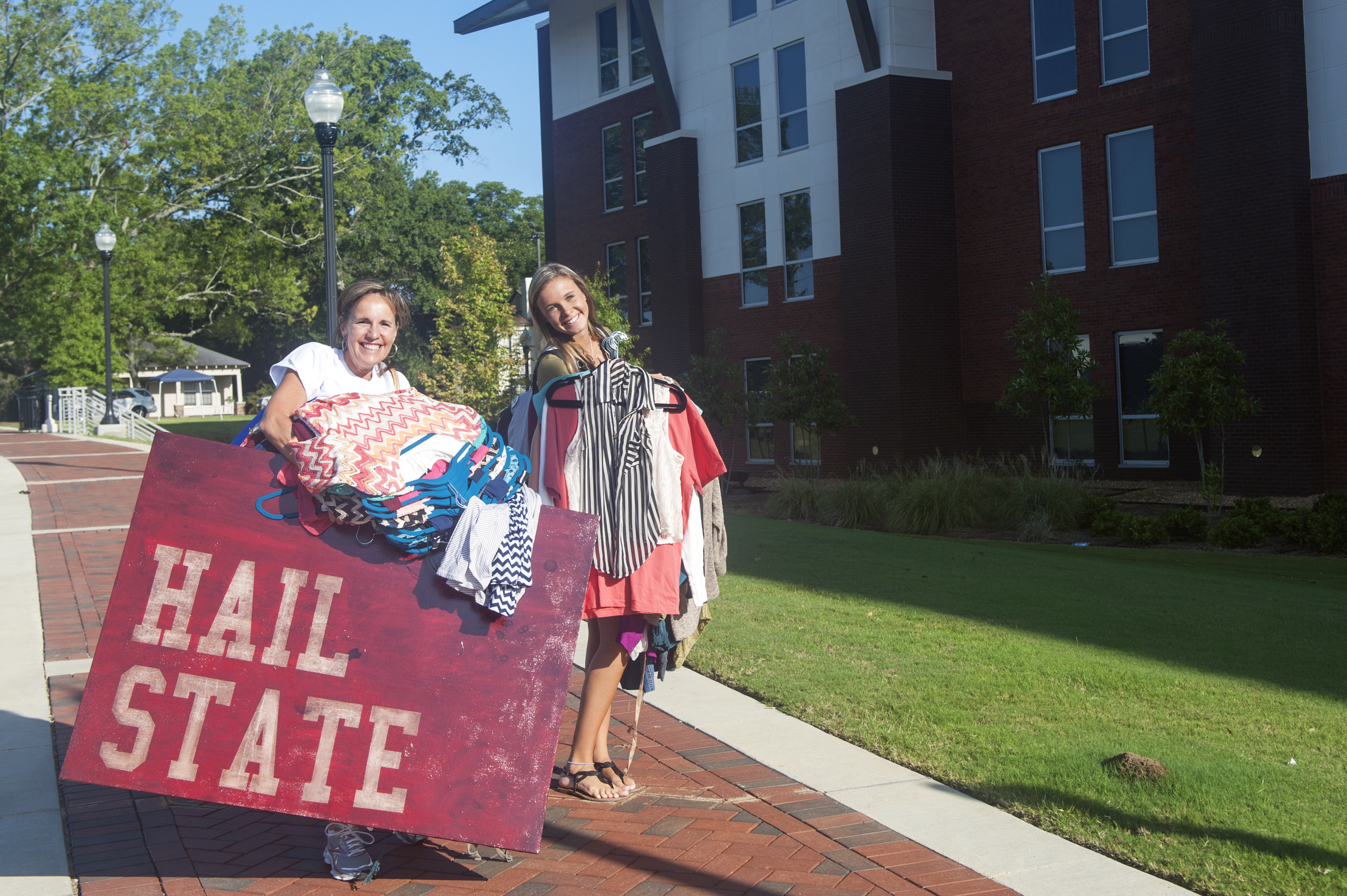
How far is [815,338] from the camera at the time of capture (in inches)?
1005

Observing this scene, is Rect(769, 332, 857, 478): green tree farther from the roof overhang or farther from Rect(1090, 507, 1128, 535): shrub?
the roof overhang

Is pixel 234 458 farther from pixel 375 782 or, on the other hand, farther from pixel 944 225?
pixel 944 225

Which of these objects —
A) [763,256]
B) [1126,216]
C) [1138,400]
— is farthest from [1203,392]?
[763,256]

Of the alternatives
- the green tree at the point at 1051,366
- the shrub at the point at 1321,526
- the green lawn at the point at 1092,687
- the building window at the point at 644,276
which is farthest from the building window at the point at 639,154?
the green lawn at the point at 1092,687

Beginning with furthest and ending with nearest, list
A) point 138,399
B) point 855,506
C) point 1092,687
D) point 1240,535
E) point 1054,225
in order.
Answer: point 138,399, point 1054,225, point 855,506, point 1240,535, point 1092,687

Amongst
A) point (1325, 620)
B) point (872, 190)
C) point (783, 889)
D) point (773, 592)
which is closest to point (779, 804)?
point (783, 889)

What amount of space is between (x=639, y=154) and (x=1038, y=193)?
11.9 m

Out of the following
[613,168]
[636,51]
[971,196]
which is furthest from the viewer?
[613,168]

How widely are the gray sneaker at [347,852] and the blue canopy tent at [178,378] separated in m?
62.9

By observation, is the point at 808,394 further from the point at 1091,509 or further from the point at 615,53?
the point at 615,53

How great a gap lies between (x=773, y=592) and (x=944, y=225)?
52.1ft

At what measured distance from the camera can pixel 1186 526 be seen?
14562mm

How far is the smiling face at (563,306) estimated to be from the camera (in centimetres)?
437

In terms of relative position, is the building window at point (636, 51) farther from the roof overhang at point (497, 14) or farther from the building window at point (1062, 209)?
the building window at point (1062, 209)
